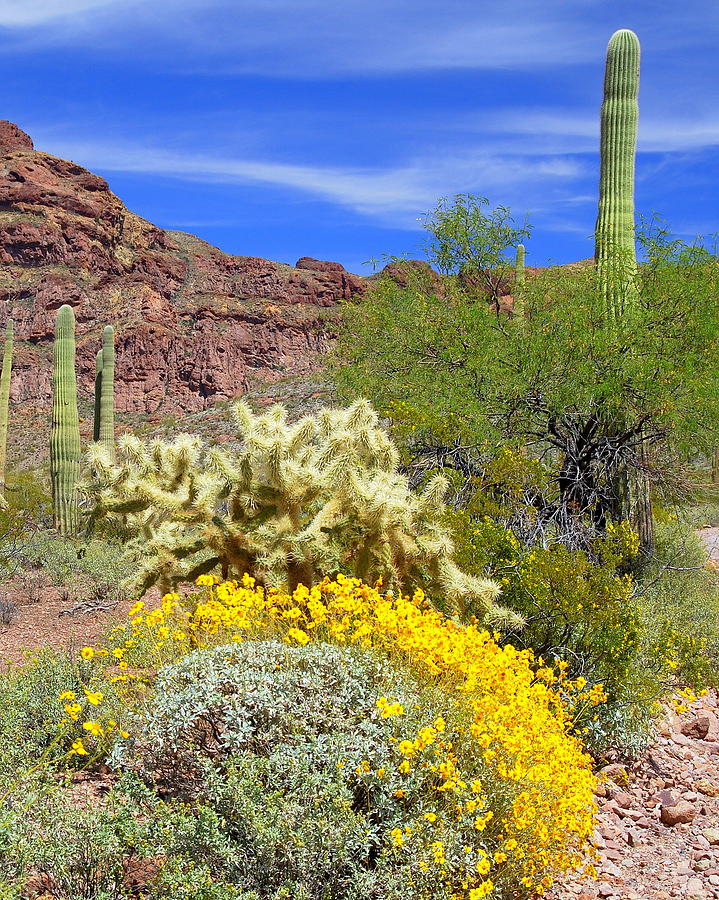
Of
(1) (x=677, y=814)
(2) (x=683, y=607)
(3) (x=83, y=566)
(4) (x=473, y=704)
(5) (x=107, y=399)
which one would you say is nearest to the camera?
(4) (x=473, y=704)

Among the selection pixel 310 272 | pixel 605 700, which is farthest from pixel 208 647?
pixel 310 272

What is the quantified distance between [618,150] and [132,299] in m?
59.5

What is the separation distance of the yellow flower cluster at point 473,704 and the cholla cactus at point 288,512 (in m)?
0.60

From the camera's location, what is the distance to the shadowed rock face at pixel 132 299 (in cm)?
6216

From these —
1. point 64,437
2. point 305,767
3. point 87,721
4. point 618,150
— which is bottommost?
point 87,721

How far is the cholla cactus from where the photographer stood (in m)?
5.99

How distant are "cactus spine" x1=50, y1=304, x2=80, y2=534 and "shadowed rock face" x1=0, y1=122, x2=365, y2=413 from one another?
130 ft

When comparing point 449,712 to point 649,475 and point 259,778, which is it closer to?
point 259,778

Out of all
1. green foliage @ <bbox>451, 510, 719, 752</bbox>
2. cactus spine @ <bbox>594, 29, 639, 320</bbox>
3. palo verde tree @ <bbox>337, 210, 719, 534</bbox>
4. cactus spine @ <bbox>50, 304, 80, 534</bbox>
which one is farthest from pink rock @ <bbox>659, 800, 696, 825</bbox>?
cactus spine @ <bbox>50, 304, 80, 534</bbox>

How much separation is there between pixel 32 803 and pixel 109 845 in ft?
1.30

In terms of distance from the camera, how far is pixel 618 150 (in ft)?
38.4

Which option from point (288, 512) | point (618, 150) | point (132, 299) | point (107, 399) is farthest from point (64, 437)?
point (132, 299)

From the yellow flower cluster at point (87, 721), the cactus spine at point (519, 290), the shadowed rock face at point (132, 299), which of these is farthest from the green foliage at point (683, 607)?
the shadowed rock face at point (132, 299)

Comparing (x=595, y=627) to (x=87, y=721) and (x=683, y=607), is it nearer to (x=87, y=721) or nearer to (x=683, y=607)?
(x=683, y=607)
